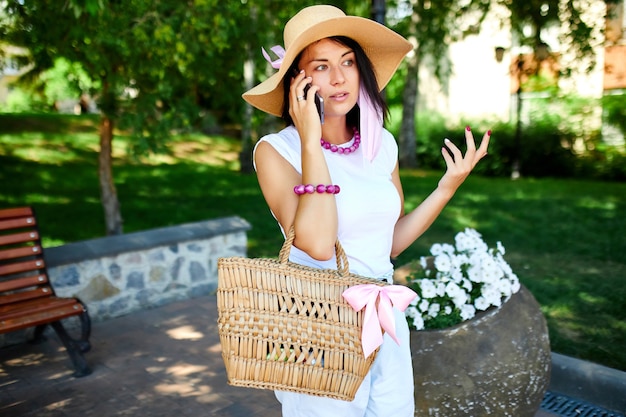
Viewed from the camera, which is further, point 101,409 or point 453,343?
point 101,409

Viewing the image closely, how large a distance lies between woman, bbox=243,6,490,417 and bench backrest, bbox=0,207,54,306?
125 inches

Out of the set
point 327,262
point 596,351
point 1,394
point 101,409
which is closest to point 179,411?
point 101,409

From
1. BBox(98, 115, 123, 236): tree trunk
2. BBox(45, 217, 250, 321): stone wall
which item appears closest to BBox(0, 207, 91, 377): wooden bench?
BBox(45, 217, 250, 321): stone wall

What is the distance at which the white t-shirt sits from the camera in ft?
6.52

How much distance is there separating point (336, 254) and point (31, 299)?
11.4ft

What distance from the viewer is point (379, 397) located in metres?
1.99

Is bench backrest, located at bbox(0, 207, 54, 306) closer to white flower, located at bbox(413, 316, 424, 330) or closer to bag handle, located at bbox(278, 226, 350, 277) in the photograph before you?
white flower, located at bbox(413, 316, 424, 330)

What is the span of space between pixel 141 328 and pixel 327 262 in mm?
3608

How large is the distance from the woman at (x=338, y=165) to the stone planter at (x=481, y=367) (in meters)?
0.91

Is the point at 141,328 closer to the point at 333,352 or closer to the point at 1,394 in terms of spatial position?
the point at 1,394

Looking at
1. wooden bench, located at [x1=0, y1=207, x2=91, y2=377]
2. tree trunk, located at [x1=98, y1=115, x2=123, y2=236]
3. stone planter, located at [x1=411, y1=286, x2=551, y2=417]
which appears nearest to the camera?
stone planter, located at [x1=411, y1=286, x2=551, y2=417]

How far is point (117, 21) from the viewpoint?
18.6ft

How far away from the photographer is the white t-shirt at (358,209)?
1988mm

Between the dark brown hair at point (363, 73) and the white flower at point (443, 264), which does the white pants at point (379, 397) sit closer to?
the dark brown hair at point (363, 73)
